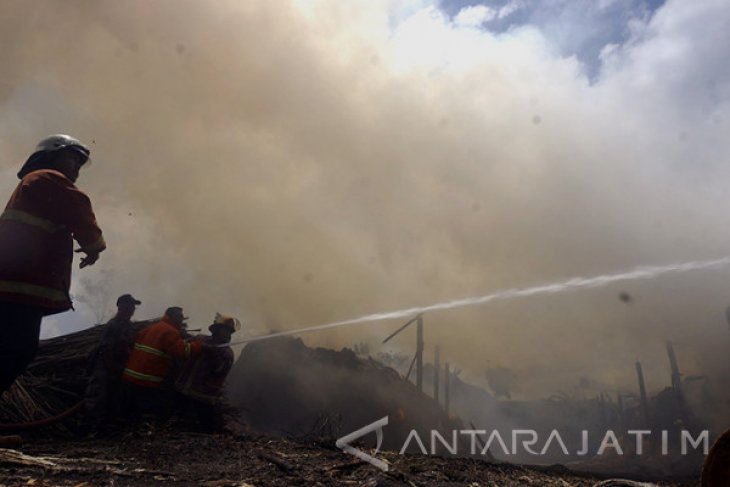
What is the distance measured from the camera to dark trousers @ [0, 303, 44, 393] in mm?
3785

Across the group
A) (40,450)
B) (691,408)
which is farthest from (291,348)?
(691,408)

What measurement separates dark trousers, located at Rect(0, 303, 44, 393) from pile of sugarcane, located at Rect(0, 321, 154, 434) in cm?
199

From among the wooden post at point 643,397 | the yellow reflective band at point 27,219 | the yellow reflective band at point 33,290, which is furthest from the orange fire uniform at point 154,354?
the wooden post at point 643,397

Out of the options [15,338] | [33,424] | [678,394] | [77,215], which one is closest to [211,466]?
[15,338]

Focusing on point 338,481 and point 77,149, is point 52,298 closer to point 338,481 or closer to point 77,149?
point 77,149

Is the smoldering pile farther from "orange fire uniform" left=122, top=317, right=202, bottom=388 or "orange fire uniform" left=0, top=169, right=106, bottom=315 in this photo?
"orange fire uniform" left=0, top=169, right=106, bottom=315

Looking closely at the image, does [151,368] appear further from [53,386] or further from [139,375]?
[53,386]

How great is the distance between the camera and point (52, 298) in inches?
158

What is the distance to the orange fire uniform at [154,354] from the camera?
661 centimetres

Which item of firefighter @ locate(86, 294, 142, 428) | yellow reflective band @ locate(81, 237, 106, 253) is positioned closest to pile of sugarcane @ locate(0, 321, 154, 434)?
firefighter @ locate(86, 294, 142, 428)

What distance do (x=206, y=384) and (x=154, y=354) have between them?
1.02m

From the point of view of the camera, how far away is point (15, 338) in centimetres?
383

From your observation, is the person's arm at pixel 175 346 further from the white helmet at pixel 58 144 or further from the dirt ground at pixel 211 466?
the white helmet at pixel 58 144

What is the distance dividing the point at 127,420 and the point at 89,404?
54 cm
